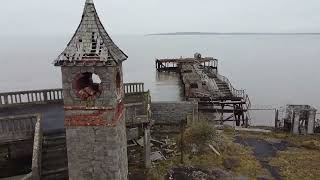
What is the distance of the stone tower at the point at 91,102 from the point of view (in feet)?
33.1

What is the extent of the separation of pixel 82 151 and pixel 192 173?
825 centimetres

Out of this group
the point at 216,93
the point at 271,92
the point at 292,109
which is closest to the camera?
the point at 292,109

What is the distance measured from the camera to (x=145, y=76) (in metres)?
74.2

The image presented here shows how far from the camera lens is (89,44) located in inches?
403

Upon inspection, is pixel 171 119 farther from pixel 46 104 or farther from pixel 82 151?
pixel 82 151

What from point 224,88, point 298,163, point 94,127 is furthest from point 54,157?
point 224,88

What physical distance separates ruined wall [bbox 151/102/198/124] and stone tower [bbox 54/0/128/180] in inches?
522

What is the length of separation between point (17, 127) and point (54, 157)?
2178 millimetres

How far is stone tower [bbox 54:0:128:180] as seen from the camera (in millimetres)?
10094

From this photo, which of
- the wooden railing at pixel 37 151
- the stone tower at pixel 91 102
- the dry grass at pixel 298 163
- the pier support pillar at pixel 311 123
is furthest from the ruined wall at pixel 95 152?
the pier support pillar at pixel 311 123

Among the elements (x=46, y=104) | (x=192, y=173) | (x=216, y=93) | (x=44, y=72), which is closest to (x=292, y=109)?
(x=192, y=173)

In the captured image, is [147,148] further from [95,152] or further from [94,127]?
[94,127]

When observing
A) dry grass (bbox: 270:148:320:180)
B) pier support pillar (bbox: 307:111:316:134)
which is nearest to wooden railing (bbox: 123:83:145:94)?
dry grass (bbox: 270:148:320:180)

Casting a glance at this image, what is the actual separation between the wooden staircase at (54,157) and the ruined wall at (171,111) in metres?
8.58
